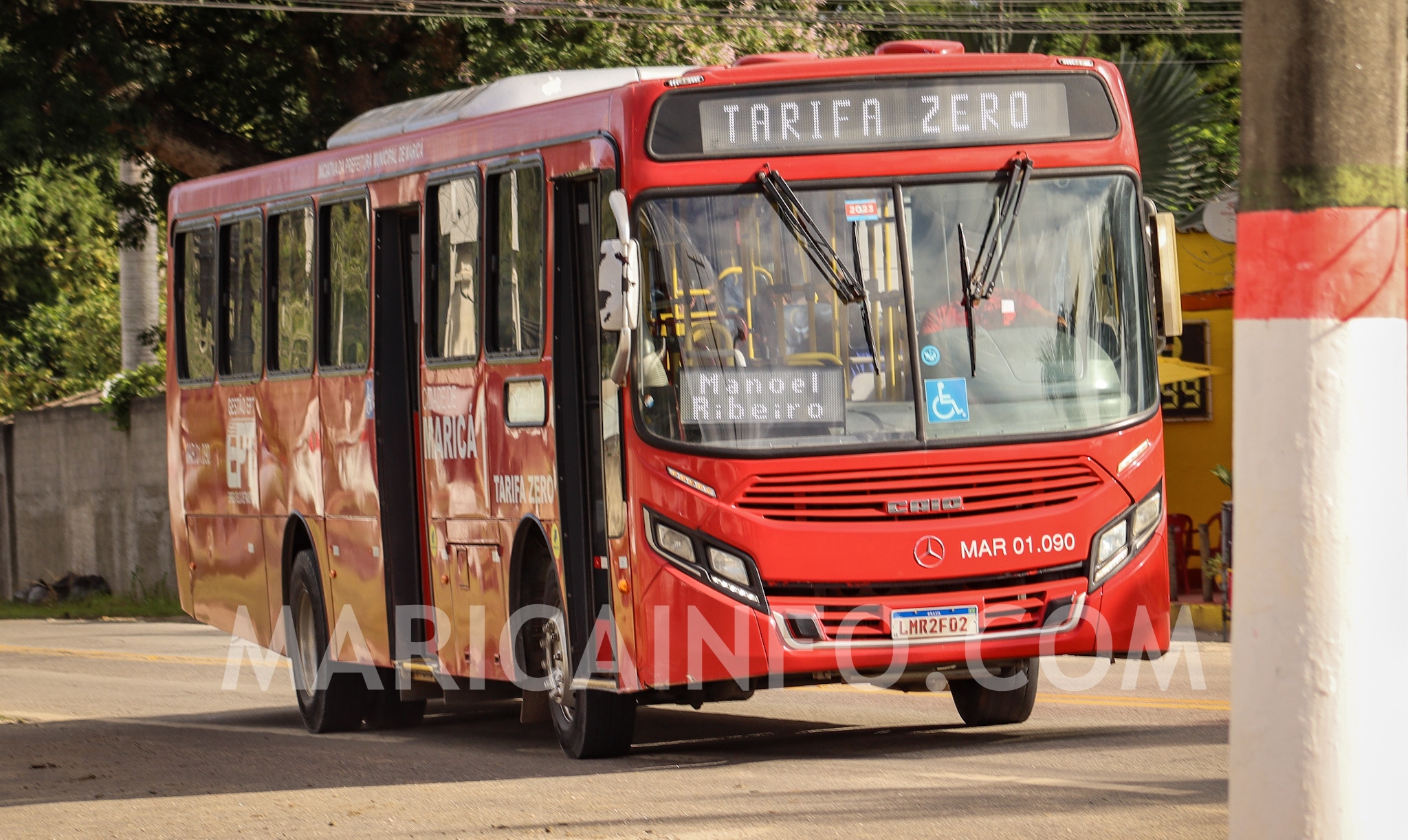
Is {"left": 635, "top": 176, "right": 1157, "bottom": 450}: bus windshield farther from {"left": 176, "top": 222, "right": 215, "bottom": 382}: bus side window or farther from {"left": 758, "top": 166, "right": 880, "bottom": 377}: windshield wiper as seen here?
{"left": 176, "top": 222, "right": 215, "bottom": 382}: bus side window

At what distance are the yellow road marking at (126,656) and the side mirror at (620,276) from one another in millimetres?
11691

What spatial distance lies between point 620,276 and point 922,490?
1690 mm

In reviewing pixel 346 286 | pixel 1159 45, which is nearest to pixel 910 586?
pixel 346 286

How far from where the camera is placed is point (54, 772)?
39.2 feet

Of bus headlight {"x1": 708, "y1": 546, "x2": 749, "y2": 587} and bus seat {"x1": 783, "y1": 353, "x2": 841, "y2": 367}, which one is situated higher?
bus seat {"x1": 783, "y1": 353, "x2": 841, "y2": 367}

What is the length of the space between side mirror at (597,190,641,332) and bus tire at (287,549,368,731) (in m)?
4.84

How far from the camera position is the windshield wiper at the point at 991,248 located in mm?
10641

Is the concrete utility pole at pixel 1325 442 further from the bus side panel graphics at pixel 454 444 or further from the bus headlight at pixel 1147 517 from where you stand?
the bus side panel graphics at pixel 454 444

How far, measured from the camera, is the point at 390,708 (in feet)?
49.4

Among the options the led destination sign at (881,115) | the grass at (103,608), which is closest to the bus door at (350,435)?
the led destination sign at (881,115)

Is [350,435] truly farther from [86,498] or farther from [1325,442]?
[86,498]

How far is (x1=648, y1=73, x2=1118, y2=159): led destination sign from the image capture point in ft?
35.2

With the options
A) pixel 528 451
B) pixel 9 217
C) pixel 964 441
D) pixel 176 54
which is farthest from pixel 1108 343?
pixel 9 217

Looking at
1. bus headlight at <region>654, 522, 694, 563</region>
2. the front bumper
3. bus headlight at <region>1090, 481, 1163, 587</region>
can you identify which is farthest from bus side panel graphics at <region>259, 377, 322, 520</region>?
bus headlight at <region>1090, 481, 1163, 587</region>
